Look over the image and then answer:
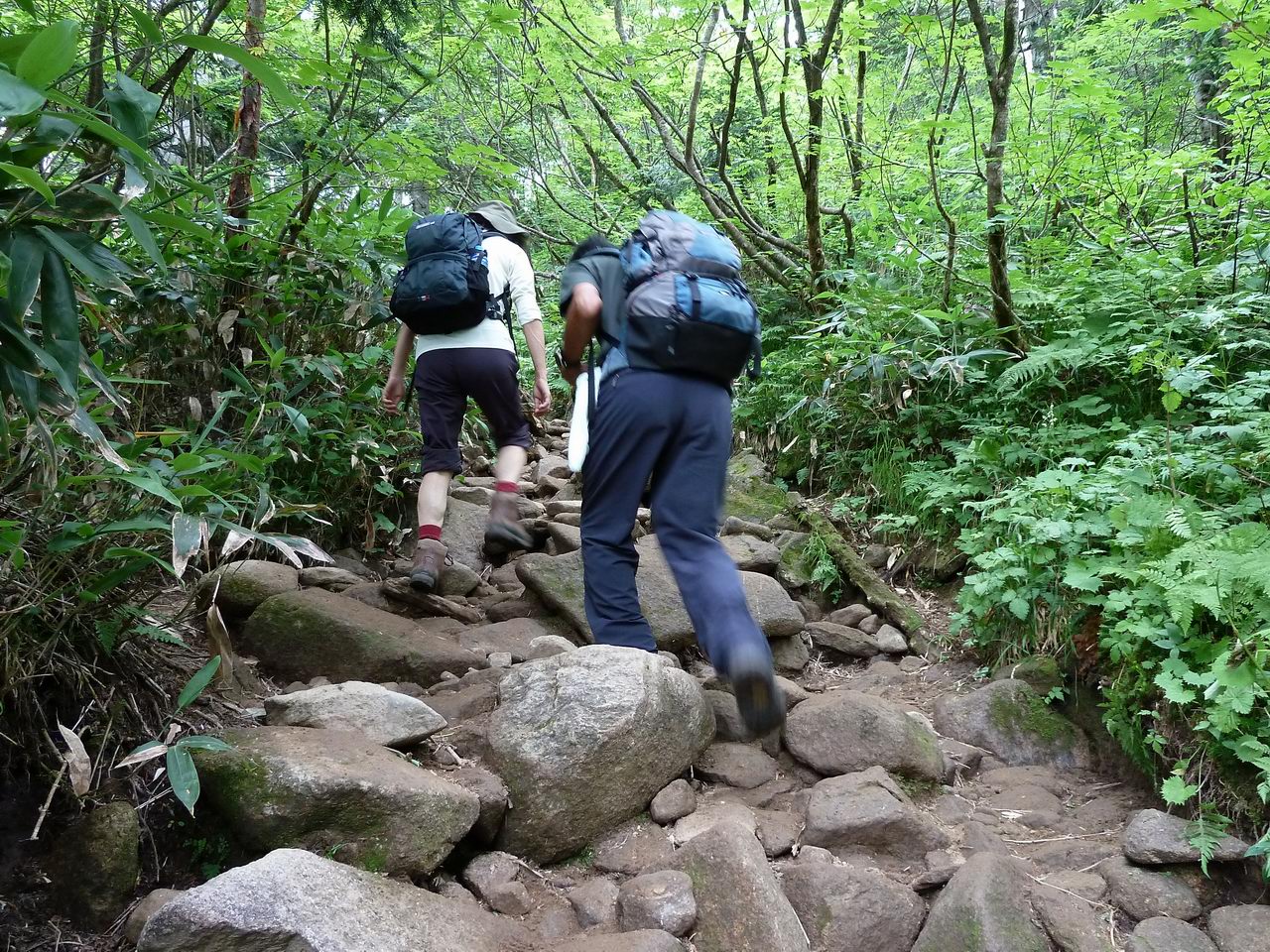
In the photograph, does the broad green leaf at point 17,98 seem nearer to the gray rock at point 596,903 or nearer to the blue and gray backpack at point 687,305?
the blue and gray backpack at point 687,305

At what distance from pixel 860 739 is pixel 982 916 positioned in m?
0.82

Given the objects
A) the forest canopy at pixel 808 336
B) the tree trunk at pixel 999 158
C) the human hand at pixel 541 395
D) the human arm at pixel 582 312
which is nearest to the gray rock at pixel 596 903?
the forest canopy at pixel 808 336

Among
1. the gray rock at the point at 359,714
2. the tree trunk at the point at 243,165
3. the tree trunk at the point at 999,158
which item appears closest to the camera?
the gray rock at the point at 359,714

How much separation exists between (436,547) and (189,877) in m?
2.17

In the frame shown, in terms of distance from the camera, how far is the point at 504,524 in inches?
184

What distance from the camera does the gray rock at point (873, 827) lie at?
2.65 metres

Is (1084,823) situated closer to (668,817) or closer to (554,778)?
(668,817)

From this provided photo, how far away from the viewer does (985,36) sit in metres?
5.28

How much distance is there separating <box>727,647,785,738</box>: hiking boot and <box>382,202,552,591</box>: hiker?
82.6 inches

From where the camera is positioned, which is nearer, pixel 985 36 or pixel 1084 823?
pixel 1084 823

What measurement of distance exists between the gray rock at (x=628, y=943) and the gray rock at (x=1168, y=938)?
4.20 feet

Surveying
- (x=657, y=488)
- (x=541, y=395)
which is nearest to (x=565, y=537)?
(x=541, y=395)

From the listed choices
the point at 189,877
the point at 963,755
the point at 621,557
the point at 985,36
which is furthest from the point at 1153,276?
the point at 189,877

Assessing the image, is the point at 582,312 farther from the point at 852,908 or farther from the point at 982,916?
the point at 982,916
